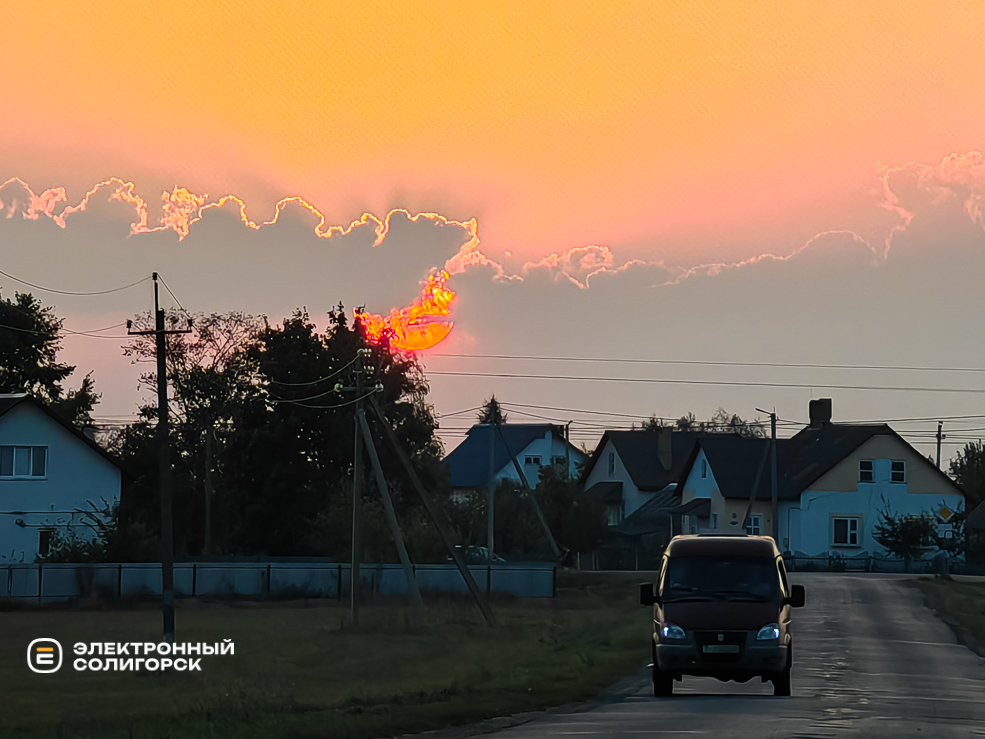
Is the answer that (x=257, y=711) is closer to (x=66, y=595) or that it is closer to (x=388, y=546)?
(x=66, y=595)

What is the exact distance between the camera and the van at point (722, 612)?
70.7 ft

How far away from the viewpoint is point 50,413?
64.5 m

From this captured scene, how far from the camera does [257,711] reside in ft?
69.2

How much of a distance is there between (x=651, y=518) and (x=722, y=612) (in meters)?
77.8

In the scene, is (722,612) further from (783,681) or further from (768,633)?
(783,681)

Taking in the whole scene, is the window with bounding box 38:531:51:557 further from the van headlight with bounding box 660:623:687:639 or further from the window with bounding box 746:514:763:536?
the van headlight with bounding box 660:623:687:639

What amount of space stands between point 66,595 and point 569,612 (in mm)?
20260

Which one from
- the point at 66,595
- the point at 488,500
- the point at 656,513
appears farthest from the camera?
the point at 656,513

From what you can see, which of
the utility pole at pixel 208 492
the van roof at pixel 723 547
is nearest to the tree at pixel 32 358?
the utility pole at pixel 208 492

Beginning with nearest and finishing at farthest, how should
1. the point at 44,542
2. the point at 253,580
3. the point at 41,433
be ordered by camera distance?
the point at 253,580
the point at 44,542
the point at 41,433

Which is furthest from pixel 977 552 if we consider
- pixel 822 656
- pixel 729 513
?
pixel 822 656

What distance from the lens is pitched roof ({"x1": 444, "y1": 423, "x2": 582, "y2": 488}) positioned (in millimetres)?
137500

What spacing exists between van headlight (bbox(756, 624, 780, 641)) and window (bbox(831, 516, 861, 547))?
66.1 meters

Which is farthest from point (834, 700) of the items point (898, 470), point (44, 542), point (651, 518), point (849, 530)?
point (651, 518)
